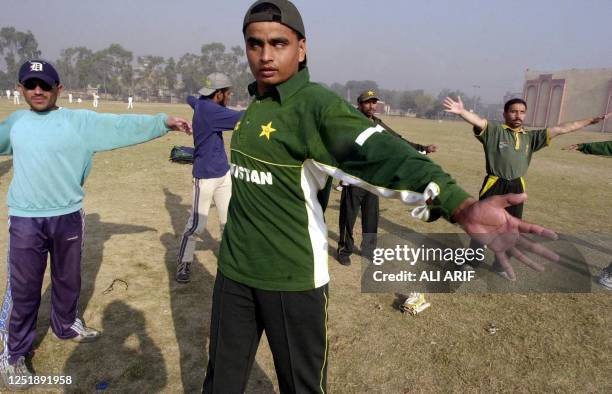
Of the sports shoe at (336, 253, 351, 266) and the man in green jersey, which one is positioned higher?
the man in green jersey

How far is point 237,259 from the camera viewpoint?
7.07 ft

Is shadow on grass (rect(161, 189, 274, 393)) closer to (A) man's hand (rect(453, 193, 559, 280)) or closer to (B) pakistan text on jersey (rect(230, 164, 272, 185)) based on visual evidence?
(B) pakistan text on jersey (rect(230, 164, 272, 185))

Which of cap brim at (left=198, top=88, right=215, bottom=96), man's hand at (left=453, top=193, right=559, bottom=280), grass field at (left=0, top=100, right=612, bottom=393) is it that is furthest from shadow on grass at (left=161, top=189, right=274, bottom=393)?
man's hand at (left=453, top=193, right=559, bottom=280)

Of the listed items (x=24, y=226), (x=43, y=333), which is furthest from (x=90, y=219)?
(x=24, y=226)

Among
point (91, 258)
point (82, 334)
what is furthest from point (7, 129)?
point (91, 258)

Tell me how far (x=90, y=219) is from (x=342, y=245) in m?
4.69

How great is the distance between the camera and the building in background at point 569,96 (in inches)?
2665

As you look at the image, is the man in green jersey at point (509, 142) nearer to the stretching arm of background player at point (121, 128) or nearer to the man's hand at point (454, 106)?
the man's hand at point (454, 106)

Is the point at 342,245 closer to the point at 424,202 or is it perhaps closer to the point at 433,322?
the point at 433,322

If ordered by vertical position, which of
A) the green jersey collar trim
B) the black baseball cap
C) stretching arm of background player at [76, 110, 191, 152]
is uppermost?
the black baseball cap

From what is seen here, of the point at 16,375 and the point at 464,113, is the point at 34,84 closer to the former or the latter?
the point at 16,375

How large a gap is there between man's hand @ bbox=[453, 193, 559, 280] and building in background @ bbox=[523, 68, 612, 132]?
79017 millimetres

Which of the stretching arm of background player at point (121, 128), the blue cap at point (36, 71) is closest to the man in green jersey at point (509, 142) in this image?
the stretching arm of background player at point (121, 128)

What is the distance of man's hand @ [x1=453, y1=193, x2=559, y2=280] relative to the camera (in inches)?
50.8
